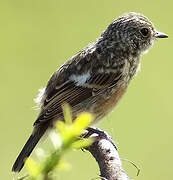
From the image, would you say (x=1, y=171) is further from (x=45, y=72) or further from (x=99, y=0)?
(x=99, y=0)

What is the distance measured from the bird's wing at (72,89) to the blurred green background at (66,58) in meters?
1.73

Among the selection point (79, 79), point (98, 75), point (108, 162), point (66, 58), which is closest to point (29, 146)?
point (79, 79)

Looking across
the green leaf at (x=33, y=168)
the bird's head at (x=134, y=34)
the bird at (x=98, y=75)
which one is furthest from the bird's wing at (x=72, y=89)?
the green leaf at (x=33, y=168)

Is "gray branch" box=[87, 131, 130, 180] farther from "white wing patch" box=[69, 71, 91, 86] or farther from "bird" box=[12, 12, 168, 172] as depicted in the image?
"white wing patch" box=[69, 71, 91, 86]

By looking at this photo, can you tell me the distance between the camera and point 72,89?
4934mm

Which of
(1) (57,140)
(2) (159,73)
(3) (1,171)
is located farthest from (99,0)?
(1) (57,140)

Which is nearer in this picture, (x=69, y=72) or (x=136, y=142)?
(x=69, y=72)

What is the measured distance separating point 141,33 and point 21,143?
2.79 metres

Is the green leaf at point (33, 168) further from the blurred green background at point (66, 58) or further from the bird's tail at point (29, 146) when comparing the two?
the blurred green background at point (66, 58)

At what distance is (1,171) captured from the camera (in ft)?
21.4

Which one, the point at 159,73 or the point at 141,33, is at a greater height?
the point at 141,33

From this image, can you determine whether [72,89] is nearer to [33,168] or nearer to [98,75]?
[98,75]

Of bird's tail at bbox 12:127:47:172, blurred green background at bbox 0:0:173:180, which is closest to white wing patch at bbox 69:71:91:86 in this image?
bird's tail at bbox 12:127:47:172

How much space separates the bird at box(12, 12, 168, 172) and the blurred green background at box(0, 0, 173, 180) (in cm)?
171
